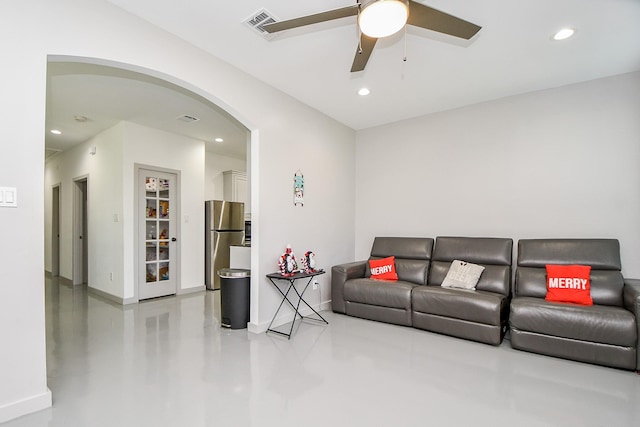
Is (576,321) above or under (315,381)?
above

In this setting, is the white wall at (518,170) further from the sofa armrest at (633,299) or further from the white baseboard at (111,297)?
the white baseboard at (111,297)

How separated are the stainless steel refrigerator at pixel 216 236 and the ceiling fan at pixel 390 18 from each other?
13.8 ft

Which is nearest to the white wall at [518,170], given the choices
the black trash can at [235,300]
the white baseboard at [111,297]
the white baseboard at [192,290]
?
the black trash can at [235,300]

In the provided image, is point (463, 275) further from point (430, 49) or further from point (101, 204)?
point (101, 204)

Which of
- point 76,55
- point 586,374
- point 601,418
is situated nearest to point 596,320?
point 586,374

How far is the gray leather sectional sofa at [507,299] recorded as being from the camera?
8.45 feet

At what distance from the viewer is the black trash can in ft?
11.5

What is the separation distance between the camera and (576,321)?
2639 millimetres

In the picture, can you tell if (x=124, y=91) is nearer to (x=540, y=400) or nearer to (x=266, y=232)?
(x=266, y=232)

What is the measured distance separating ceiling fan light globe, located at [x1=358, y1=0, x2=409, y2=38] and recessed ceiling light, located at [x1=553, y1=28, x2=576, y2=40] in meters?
1.77

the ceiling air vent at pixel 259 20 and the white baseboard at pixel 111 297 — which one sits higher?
the ceiling air vent at pixel 259 20

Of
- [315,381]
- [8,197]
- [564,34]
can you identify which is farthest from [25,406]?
[564,34]

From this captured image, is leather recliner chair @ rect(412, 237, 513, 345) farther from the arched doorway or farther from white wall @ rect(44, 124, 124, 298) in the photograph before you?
white wall @ rect(44, 124, 124, 298)

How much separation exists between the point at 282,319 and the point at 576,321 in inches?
114
